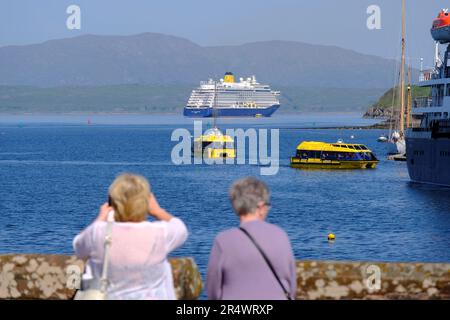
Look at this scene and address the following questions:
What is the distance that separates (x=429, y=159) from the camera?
2477 inches

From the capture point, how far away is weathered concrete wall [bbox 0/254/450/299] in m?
9.62

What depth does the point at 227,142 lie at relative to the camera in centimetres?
12838

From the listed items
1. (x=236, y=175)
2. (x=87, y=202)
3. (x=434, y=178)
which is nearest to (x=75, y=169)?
(x=236, y=175)

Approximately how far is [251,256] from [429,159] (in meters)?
56.4

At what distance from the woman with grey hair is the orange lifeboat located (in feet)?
198

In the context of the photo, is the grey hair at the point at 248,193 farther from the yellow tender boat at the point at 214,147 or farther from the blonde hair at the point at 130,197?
the yellow tender boat at the point at 214,147

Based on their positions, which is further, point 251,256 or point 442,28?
point 442,28

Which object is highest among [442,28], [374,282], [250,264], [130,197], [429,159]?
[442,28]

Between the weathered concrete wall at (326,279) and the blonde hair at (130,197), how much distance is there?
6.64 feet

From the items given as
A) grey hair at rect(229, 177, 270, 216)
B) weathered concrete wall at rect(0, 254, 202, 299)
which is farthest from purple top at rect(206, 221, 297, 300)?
weathered concrete wall at rect(0, 254, 202, 299)

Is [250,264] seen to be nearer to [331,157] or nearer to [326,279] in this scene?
[326,279]

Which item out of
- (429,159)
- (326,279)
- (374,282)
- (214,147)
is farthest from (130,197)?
(214,147)
